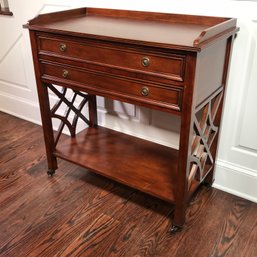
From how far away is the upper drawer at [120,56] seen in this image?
4.03 feet

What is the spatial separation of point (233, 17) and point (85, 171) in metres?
1.20

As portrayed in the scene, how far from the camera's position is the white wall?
150cm

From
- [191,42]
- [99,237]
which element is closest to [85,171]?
[99,237]

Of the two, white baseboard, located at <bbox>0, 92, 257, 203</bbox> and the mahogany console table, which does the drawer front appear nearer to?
the mahogany console table

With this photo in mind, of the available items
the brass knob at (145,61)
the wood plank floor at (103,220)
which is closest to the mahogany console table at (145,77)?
the brass knob at (145,61)

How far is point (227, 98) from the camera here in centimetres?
164

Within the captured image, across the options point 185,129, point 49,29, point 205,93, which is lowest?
point 185,129

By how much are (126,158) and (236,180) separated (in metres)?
0.61

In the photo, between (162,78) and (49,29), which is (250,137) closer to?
(162,78)

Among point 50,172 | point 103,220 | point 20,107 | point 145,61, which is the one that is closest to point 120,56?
point 145,61

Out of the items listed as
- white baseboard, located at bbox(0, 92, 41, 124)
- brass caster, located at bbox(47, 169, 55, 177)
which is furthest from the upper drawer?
white baseboard, located at bbox(0, 92, 41, 124)

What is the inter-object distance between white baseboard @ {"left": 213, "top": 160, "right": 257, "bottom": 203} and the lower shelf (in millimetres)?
269

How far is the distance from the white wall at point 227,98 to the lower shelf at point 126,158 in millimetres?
102

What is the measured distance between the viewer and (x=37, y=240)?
152cm
